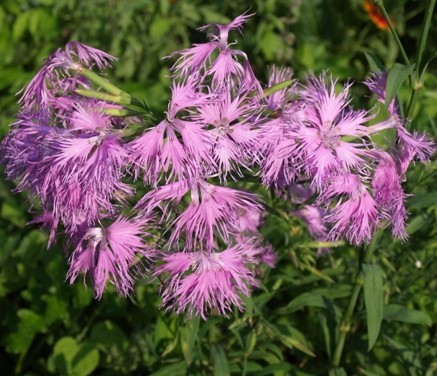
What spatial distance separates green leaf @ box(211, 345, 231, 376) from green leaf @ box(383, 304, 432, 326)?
0.36 meters

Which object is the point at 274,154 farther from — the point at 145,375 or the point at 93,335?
the point at 145,375

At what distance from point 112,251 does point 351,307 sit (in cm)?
58

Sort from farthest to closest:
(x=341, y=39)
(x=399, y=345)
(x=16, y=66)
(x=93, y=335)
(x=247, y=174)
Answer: (x=341, y=39) < (x=16, y=66) < (x=93, y=335) < (x=399, y=345) < (x=247, y=174)

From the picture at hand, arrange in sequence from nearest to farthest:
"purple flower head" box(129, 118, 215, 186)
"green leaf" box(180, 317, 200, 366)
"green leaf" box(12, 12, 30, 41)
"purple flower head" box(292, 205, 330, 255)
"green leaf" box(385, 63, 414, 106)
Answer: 1. "purple flower head" box(129, 118, 215, 186)
2. "green leaf" box(385, 63, 414, 106)
3. "green leaf" box(180, 317, 200, 366)
4. "purple flower head" box(292, 205, 330, 255)
5. "green leaf" box(12, 12, 30, 41)

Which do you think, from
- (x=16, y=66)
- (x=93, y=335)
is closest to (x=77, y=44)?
(x=93, y=335)

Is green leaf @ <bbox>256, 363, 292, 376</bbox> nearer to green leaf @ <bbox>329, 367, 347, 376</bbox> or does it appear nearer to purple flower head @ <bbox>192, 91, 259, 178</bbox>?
green leaf @ <bbox>329, 367, 347, 376</bbox>

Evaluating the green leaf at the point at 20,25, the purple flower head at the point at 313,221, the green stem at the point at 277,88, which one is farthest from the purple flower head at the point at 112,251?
the green leaf at the point at 20,25

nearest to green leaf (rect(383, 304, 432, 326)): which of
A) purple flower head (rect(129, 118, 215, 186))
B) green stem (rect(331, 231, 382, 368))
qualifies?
green stem (rect(331, 231, 382, 368))

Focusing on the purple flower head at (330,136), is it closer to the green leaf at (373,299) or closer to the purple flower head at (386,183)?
the purple flower head at (386,183)

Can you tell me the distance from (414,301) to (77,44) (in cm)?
106

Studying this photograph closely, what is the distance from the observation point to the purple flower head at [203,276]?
1.17m

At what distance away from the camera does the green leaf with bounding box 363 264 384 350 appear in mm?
1293

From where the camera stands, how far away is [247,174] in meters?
1.22

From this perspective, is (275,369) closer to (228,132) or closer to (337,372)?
(337,372)
